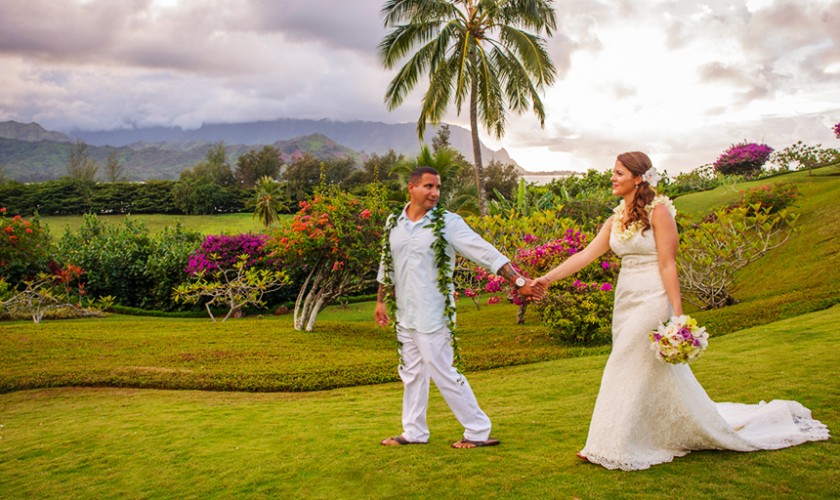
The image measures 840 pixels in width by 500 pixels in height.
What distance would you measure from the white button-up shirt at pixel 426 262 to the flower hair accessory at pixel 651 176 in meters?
1.13

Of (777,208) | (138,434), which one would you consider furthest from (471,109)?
(138,434)

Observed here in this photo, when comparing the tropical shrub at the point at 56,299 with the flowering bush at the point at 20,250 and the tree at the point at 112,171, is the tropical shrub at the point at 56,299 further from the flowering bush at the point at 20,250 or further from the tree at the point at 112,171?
the tree at the point at 112,171

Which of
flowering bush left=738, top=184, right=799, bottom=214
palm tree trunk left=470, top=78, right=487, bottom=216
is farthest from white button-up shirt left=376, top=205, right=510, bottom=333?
flowering bush left=738, top=184, right=799, bottom=214

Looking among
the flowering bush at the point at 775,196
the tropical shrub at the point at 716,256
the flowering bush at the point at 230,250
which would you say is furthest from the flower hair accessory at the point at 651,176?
the flowering bush at the point at 775,196

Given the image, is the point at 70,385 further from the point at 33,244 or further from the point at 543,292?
the point at 33,244

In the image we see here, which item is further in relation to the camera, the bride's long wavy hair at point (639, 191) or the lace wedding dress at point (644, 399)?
the bride's long wavy hair at point (639, 191)

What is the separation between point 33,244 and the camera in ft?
67.5

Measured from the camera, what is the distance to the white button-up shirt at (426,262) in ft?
15.8

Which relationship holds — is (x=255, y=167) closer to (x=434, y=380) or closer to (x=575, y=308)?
(x=575, y=308)

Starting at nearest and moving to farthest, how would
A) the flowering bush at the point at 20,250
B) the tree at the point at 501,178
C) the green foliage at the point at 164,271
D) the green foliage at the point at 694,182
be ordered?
the flowering bush at the point at 20,250
the green foliage at the point at 164,271
the green foliage at the point at 694,182
the tree at the point at 501,178

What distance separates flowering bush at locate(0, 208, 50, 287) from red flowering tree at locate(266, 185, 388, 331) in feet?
31.1

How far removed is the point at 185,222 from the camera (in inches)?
1950

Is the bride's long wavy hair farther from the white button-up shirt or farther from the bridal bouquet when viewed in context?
the white button-up shirt

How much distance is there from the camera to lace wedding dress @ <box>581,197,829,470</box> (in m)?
4.27
